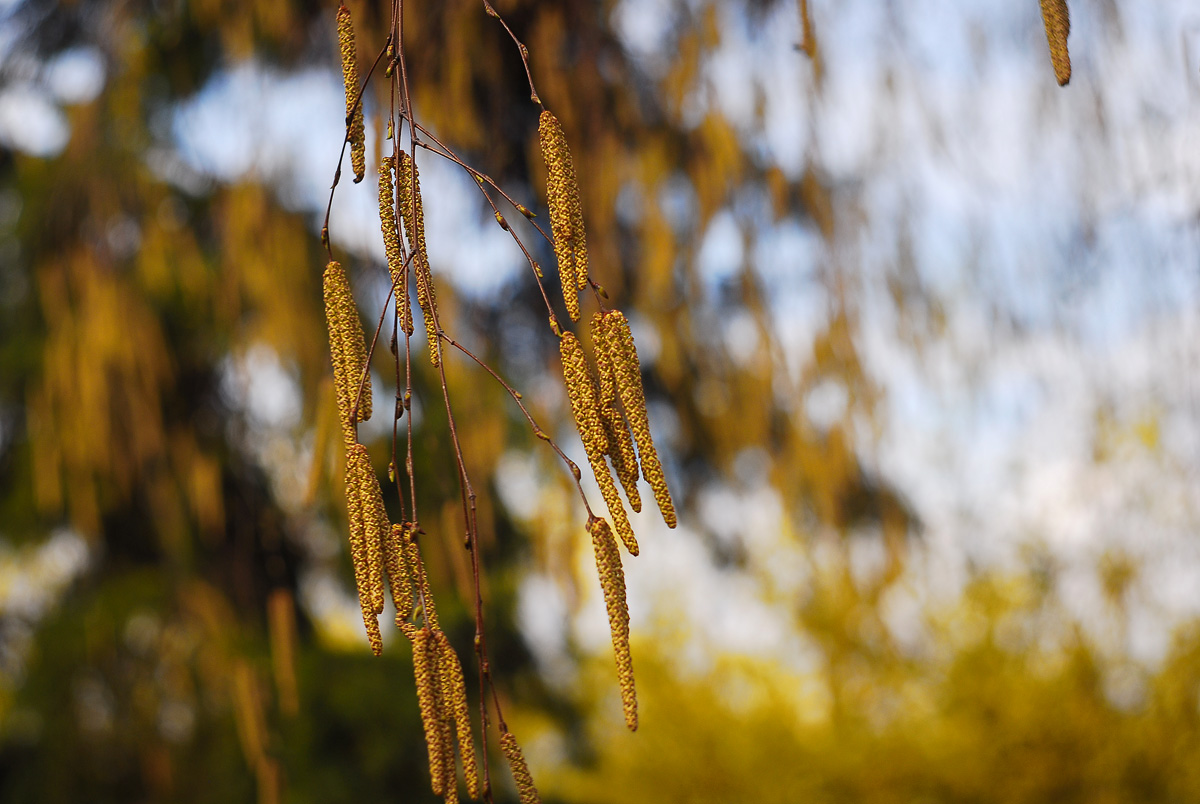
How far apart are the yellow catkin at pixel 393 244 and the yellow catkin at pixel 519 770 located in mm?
183

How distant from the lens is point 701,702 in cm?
378

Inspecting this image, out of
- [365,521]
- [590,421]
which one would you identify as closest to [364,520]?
[365,521]

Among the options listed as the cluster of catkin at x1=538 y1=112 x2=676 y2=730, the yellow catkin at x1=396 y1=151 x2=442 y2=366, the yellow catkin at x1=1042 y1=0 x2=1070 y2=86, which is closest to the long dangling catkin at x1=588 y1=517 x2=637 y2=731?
the cluster of catkin at x1=538 y1=112 x2=676 y2=730

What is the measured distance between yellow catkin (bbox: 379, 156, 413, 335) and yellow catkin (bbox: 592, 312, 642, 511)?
80 millimetres

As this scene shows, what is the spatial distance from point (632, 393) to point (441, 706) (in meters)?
0.16

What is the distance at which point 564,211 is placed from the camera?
1.49ft

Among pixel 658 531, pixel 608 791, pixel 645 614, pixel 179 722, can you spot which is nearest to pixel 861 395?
pixel 658 531

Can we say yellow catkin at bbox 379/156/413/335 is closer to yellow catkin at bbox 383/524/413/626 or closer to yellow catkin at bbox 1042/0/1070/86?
yellow catkin at bbox 383/524/413/626


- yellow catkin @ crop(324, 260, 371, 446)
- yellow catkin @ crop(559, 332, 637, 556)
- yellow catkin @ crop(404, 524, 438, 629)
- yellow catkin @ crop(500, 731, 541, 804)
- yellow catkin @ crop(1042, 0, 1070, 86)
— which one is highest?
yellow catkin @ crop(1042, 0, 1070, 86)

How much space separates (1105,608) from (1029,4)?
0.99 metres

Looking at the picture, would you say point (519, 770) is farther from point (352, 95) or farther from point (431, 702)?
point (352, 95)

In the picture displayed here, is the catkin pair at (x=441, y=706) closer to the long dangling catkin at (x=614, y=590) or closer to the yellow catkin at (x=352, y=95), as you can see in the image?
the long dangling catkin at (x=614, y=590)

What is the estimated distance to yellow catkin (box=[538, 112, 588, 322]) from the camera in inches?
17.5

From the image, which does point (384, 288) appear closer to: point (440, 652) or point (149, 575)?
point (440, 652)
